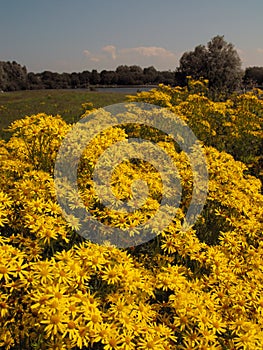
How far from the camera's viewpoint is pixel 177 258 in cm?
369

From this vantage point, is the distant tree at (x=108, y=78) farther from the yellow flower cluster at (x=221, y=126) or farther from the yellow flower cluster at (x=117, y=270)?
the yellow flower cluster at (x=117, y=270)

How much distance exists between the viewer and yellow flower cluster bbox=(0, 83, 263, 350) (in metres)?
2.58

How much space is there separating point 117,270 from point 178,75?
3235 centimetres

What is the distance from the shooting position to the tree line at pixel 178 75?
103ft

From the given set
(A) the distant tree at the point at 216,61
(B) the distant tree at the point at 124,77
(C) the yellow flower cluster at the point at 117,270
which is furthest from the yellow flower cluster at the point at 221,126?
(B) the distant tree at the point at 124,77

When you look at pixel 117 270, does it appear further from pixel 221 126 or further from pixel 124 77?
pixel 124 77

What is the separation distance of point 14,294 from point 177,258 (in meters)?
1.57

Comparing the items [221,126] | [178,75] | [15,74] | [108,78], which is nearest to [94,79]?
[108,78]

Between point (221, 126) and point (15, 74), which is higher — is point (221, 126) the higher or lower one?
the higher one

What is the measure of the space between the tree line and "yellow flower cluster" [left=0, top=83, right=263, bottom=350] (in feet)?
33.9

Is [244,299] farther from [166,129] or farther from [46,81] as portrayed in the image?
[46,81]

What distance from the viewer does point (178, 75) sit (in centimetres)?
3359

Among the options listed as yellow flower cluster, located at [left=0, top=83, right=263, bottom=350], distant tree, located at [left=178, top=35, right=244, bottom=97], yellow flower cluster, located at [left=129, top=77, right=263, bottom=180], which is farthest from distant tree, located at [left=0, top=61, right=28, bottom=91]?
yellow flower cluster, located at [left=0, top=83, right=263, bottom=350]

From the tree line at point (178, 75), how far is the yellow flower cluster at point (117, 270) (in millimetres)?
10339
